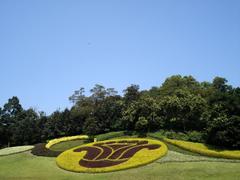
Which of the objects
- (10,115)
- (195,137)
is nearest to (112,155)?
(195,137)

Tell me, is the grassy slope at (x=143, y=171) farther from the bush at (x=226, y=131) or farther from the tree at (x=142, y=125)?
the tree at (x=142, y=125)

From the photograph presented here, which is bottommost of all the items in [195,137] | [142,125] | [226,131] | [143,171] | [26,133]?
[143,171]

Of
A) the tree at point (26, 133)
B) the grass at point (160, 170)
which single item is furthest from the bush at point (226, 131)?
the tree at point (26, 133)

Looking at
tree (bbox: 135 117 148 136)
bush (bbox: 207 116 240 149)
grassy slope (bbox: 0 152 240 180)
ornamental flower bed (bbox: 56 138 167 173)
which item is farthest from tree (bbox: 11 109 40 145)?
bush (bbox: 207 116 240 149)

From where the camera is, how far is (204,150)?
130ft

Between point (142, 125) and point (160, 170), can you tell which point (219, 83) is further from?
point (160, 170)

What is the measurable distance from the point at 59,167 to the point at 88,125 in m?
19.1

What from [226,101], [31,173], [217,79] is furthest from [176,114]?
[217,79]

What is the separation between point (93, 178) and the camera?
3441cm

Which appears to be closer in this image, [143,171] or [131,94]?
[143,171]

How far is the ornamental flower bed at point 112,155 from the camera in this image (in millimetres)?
37969

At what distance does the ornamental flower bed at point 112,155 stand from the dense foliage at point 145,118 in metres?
5.74

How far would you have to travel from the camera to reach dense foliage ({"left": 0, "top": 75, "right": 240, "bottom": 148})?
139ft

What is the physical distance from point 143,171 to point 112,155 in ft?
25.8
